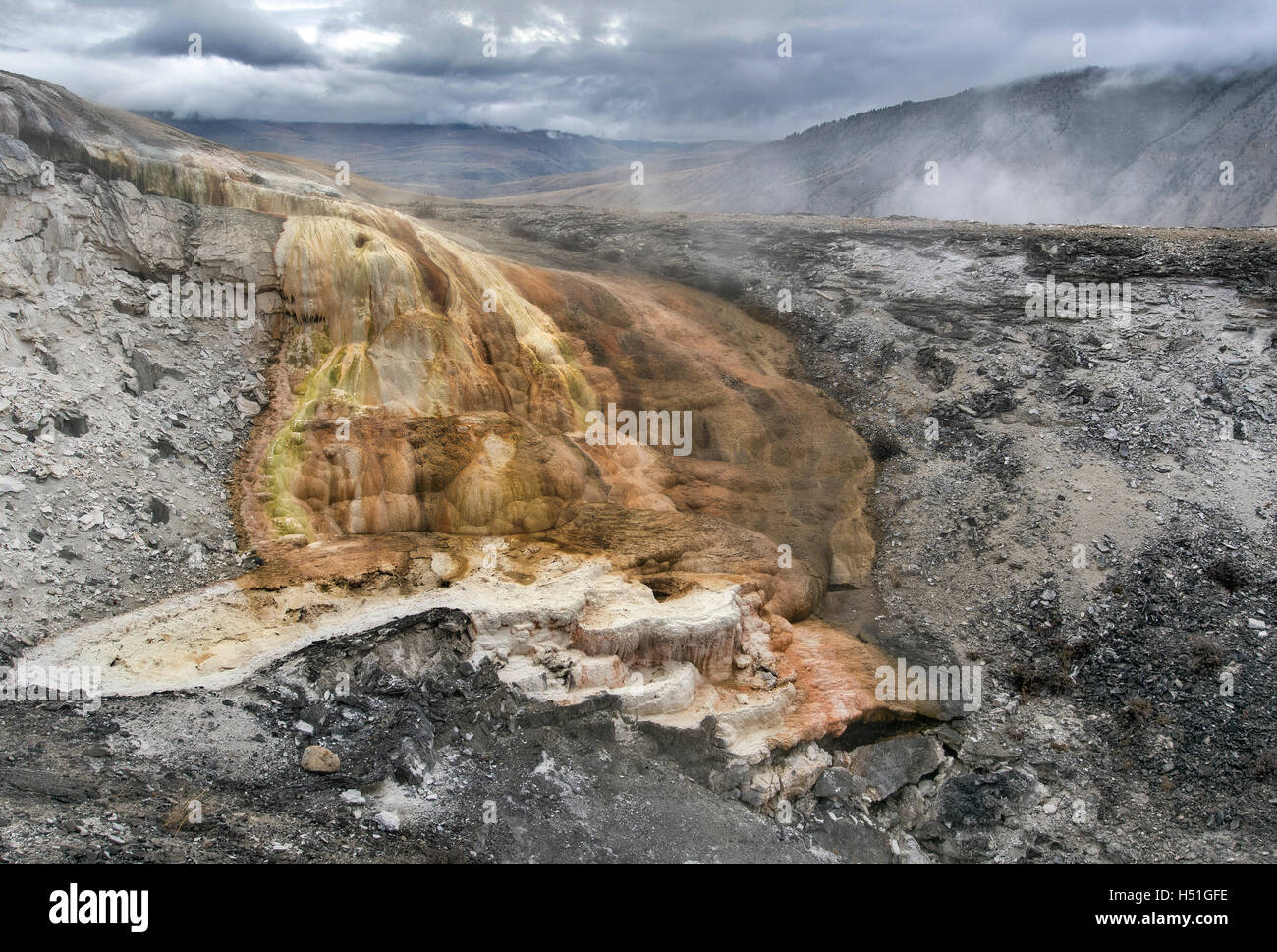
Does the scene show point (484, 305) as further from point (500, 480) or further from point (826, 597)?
point (826, 597)

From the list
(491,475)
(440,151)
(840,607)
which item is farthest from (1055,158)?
(440,151)

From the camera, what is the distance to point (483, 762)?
11.0 m

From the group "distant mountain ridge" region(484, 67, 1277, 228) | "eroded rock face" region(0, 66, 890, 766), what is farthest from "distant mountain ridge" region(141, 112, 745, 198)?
"eroded rock face" region(0, 66, 890, 766)

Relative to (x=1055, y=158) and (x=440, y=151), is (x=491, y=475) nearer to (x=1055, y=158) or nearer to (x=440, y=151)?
(x=1055, y=158)

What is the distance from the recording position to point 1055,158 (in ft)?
194

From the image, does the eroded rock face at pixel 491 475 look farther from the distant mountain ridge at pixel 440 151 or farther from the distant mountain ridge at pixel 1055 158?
the distant mountain ridge at pixel 440 151

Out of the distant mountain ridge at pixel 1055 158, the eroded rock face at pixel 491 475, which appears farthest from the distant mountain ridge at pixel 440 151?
the eroded rock face at pixel 491 475

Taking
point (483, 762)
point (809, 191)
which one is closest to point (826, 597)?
point (483, 762)

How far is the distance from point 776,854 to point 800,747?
2.14m

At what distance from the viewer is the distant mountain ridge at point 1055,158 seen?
2008 inches

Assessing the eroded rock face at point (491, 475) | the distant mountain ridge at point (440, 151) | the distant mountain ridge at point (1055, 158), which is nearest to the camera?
the eroded rock face at point (491, 475)

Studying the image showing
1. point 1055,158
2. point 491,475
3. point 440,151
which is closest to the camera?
point 491,475

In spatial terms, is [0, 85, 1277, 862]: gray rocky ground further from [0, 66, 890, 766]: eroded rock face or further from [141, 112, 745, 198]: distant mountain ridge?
[141, 112, 745, 198]: distant mountain ridge

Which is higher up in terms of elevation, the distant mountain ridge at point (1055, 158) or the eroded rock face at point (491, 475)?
the distant mountain ridge at point (1055, 158)
